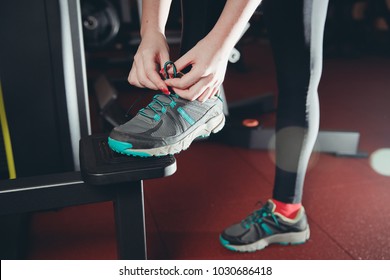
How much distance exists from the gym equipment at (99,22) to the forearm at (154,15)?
74.9 inches

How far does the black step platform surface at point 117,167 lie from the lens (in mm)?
712

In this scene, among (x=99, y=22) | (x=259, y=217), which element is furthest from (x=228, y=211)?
(x=99, y=22)

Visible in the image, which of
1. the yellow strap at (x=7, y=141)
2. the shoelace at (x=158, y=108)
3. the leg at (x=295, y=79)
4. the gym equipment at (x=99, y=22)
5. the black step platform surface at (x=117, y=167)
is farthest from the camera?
the gym equipment at (x=99, y=22)

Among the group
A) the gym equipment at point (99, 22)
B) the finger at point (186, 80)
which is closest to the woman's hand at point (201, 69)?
the finger at point (186, 80)

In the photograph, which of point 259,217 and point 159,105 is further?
point 259,217

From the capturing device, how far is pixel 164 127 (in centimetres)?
80

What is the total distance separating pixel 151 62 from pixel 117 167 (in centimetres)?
22

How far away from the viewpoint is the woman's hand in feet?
2.49

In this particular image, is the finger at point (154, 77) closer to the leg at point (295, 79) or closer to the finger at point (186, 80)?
the finger at point (186, 80)

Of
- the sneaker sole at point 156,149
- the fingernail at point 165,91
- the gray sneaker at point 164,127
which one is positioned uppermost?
the fingernail at point 165,91

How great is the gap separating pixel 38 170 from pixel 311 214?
0.84m

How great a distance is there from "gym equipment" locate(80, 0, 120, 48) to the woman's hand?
207 centimetres

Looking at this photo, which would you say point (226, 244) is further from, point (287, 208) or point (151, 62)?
point (151, 62)

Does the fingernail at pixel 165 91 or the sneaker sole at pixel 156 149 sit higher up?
the fingernail at pixel 165 91
